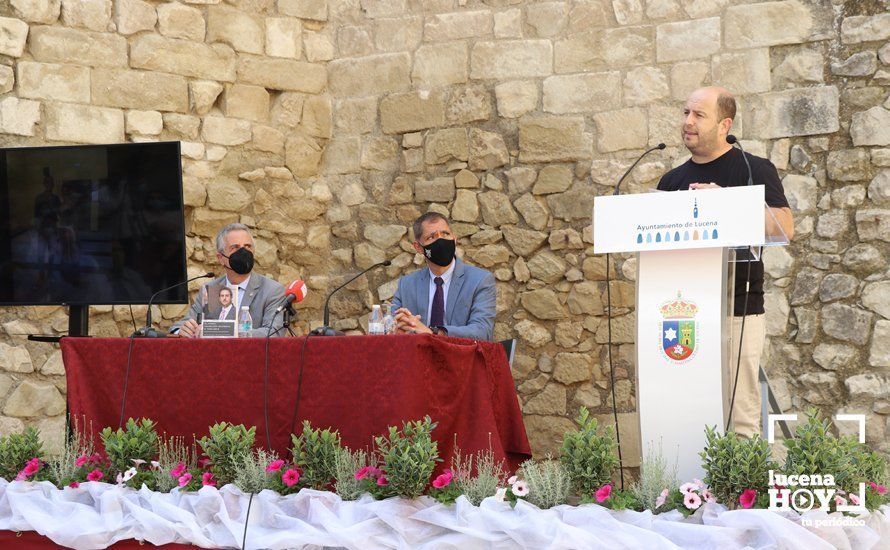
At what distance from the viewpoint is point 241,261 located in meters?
4.81

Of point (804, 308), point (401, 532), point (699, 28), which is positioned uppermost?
point (699, 28)

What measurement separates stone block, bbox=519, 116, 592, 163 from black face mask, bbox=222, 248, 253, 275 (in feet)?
6.26

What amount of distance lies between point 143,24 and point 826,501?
4.56 m

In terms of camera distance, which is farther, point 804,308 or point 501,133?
point 501,133

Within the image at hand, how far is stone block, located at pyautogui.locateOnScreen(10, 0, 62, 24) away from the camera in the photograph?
5.70 m

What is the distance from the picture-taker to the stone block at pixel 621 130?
582 centimetres

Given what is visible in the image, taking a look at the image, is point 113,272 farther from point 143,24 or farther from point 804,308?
point 804,308

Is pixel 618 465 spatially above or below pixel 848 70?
below

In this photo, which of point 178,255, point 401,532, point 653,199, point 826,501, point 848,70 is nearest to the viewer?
point 826,501

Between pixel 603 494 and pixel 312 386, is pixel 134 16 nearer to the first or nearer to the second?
pixel 312 386

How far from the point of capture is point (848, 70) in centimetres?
532

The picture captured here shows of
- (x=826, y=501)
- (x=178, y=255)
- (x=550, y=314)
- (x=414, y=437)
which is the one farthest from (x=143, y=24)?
(x=826, y=501)

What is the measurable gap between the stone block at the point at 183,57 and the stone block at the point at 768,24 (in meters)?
2.86

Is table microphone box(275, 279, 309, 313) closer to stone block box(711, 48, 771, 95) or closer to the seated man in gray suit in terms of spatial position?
the seated man in gray suit
